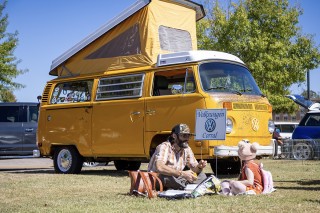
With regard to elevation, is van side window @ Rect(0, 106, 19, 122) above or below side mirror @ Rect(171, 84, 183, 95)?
below

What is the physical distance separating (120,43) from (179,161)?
18.5 ft

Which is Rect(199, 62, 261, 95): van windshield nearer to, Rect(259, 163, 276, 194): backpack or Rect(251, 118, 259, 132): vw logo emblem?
Rect(251, 118, 259, 132): vw logo emblem

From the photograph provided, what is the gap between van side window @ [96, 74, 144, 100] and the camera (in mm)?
12852

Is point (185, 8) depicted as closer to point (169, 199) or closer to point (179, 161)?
point (179, 161)

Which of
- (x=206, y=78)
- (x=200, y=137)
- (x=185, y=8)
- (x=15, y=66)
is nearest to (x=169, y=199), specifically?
(x=200, y=137)

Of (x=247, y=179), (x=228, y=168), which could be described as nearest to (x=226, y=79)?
(x=228, y=168)

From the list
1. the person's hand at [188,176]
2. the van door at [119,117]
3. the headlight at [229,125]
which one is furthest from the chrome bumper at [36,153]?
the person's hand at [188,176]

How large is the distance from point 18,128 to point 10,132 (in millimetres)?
285

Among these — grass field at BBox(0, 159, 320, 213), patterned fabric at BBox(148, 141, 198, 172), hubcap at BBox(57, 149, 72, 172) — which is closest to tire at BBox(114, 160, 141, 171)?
hubcap at BBox(57, 149, 72, 172)

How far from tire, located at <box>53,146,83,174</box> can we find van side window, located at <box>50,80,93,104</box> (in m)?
1.22

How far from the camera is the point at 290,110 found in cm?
3712

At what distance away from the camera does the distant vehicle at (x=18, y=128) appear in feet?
53.7

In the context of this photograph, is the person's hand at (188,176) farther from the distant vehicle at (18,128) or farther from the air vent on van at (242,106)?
the distant vehicle at (18,128)

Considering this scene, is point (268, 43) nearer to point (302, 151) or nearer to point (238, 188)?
point (302, 151)
